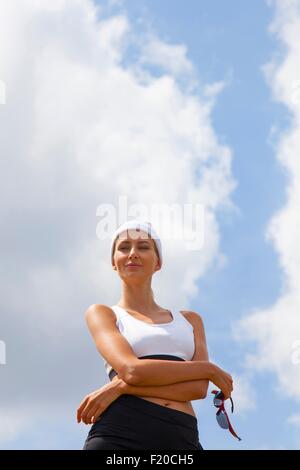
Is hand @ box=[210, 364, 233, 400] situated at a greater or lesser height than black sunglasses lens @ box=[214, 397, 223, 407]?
greater

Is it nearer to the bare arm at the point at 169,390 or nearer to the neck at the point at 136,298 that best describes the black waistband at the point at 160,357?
the bare arm at the point at 169,390

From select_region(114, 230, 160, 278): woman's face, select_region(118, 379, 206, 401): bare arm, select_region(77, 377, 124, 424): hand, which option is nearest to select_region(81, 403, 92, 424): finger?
select_region(77, 377, 124, 424): hand

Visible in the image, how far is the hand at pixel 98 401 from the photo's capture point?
618 centimetres

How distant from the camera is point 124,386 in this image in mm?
6172

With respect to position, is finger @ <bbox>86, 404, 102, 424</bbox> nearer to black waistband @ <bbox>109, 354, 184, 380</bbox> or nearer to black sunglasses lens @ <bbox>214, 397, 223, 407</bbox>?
black waistband @ <bbox>109, 354, 184, 380</bbox>

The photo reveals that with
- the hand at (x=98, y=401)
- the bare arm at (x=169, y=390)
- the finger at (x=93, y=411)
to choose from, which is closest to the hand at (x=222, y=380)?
the bare arm at (x=169, y=390)

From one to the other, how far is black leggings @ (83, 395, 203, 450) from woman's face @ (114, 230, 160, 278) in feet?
3.94

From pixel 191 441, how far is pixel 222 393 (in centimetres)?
52

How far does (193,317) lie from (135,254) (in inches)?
34.1

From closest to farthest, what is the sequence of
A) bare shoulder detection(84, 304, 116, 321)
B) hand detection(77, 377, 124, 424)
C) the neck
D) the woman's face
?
hand detection(77, 377, 124, 424), bare shoulder detection(84, 304, 116, 321), the woman's face, the neck

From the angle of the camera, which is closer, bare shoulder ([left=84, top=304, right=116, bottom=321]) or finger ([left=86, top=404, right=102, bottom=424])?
finger ([left=86, top=404, right=102, bottom=424])

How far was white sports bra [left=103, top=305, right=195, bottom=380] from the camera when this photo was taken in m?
6.42
